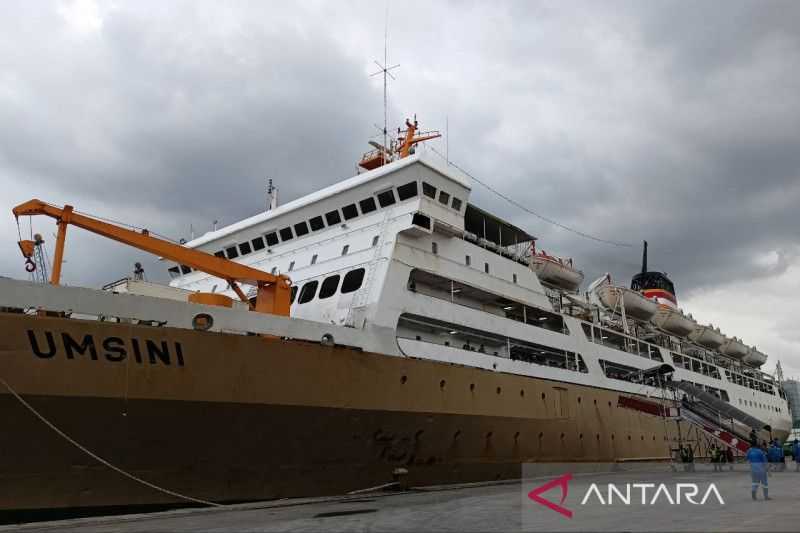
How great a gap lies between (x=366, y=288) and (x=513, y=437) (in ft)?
18.6

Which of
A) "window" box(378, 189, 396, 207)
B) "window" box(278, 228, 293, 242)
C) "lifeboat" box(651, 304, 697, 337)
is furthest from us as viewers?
"lifeboat" box(651, 304, 697, 337)

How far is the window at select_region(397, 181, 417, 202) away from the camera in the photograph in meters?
16.9

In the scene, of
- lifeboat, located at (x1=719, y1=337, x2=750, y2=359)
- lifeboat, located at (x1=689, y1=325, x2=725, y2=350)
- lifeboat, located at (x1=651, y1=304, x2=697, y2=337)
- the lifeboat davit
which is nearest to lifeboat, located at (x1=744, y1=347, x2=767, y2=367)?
lifeboat, located at (x1=719, y1=337, x2=750, y2=359)

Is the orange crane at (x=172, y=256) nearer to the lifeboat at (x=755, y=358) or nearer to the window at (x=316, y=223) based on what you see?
the window at (x=316, y=223)

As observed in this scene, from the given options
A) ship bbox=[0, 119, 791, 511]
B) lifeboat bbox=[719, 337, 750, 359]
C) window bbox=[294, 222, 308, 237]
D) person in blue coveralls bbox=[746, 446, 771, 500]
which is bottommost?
person in blue coveralls bbox=[746, 446, 771, 500]

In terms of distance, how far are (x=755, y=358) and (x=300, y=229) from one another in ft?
123

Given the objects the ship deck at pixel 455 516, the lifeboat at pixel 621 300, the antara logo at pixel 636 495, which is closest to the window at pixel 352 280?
the ship deck at pixel 455 516

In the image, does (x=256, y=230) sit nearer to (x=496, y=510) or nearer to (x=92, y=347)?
(x=92, y=347)

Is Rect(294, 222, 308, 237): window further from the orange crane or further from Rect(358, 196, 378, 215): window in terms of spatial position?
the orange crane

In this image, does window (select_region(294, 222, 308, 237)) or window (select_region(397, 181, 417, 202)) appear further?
window (select_region(294, 222, 308, 237))

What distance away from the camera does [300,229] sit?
18328mm

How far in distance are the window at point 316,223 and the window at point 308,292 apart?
2095mm

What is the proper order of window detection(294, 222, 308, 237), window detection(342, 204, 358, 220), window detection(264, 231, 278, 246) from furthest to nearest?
window detection(264, 231, 278, 246)
window detection(294, 222, 308, 237)
window detection(342, 204, 358, 220)

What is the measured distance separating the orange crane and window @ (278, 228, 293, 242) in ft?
14.3
